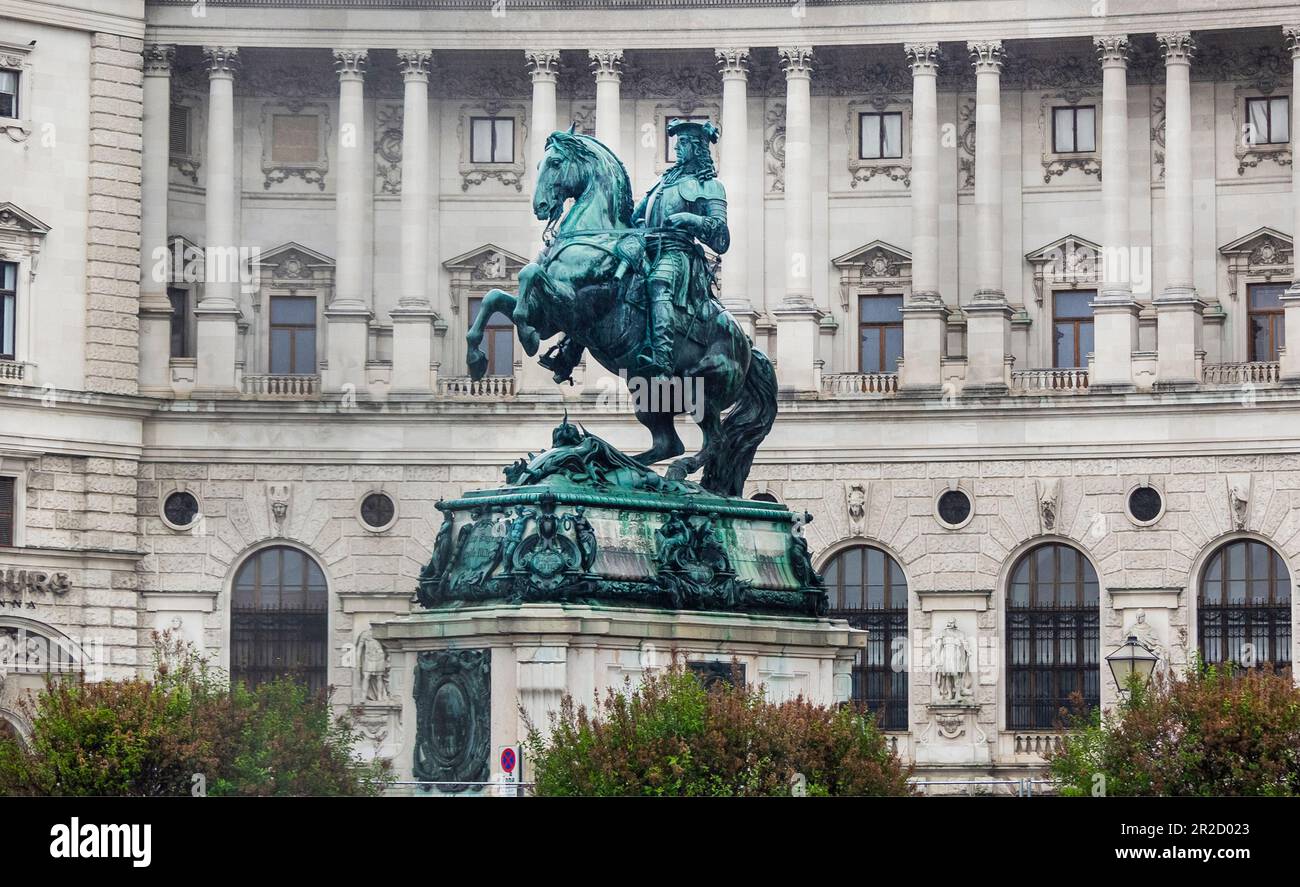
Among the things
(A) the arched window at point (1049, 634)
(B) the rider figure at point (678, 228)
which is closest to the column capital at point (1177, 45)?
(A) the arched window at point (1049, 634)

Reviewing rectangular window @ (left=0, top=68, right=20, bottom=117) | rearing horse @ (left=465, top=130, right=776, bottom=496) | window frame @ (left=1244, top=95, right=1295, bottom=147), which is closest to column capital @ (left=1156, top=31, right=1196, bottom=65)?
window frame @ (left=1244, top=95, right=1295, bottom=147)

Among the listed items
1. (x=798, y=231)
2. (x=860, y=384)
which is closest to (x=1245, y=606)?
(x=860, y=384)

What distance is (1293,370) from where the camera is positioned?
246 feet

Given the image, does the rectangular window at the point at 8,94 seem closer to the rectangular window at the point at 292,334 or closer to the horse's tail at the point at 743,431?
the rectangular window at the point at 292,334

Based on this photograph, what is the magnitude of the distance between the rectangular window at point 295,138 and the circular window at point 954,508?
1794cm

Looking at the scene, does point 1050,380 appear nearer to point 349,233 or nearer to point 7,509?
point 349,233

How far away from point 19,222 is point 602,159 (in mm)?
41517

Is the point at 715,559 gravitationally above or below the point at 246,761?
above

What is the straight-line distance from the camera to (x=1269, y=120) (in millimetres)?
78562

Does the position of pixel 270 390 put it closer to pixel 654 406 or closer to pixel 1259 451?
pixel 1259 451

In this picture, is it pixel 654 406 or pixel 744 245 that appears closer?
pixel 654 406
